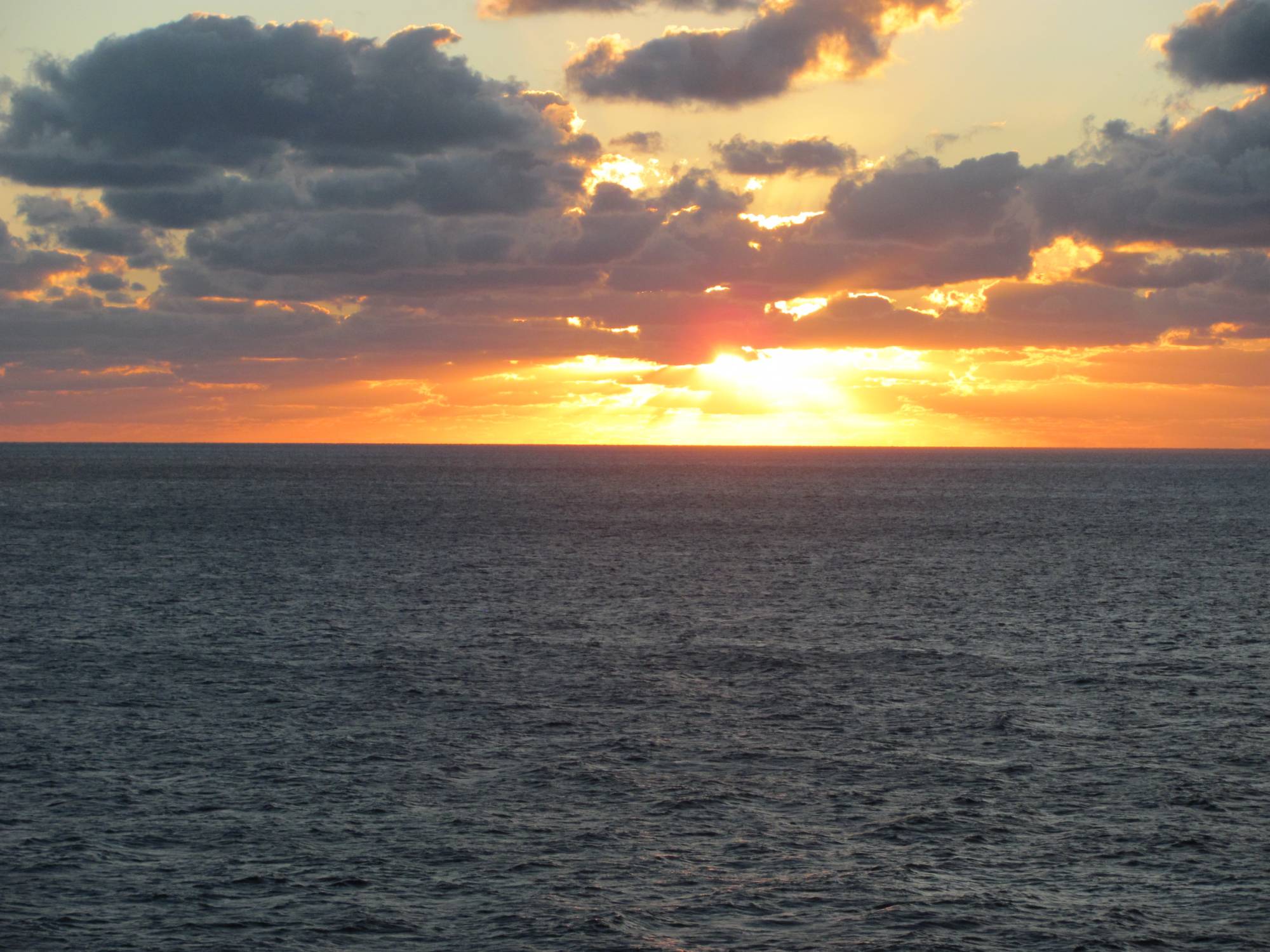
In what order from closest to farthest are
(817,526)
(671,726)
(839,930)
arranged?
(839,930)
(671,726)
(817,526)

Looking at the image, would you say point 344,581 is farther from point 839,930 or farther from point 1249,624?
point 839,930

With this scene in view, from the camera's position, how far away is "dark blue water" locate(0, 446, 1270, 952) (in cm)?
2769

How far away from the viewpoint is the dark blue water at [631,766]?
90.8 feet

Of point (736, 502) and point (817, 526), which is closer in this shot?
point (817, 526)

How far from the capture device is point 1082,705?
157ft

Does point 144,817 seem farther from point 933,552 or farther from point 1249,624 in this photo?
point 933,552

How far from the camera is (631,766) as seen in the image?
38625 mm

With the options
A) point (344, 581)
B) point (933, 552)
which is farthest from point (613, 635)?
point (933, 552)

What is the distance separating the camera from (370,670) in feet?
178

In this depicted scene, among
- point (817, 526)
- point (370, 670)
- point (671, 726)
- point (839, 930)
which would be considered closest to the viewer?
point (839, 930)

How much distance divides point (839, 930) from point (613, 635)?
3775cm

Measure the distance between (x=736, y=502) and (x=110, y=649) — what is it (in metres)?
144

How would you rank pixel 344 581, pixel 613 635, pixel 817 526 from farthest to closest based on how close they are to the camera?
pixel 817 526
pixel 344 581
pixel 613 635

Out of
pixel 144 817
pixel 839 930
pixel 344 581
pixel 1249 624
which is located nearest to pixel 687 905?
pixel 839 930
